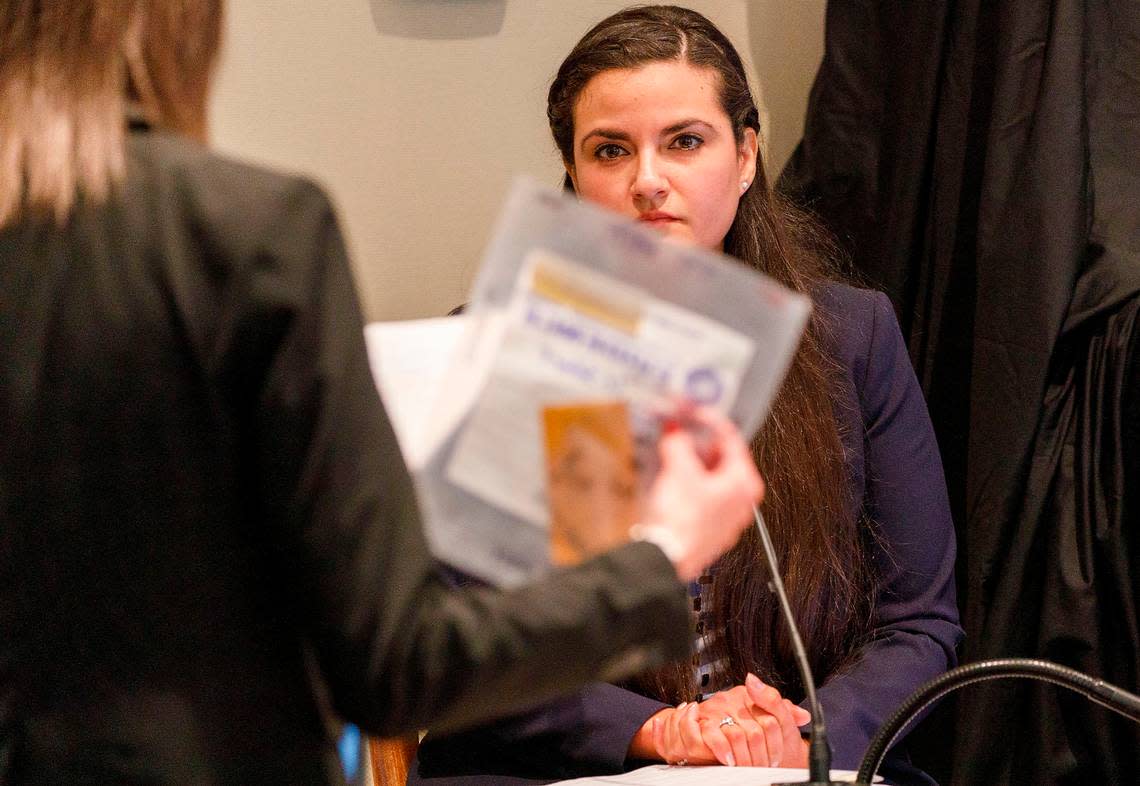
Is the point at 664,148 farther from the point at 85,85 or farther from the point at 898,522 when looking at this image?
the point at 85,85

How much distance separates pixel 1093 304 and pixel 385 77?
1057 millimetres

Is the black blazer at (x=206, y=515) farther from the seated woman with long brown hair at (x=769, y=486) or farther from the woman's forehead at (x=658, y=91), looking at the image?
the woman's forehead at (x=658, y=91)

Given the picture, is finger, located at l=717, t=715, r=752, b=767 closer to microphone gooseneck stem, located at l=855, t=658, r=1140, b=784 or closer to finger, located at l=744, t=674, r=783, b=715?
finger, located at l=744, t=674, r=783, b=715

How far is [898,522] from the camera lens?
1.56 meters

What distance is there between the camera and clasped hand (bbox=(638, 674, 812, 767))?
51.2 inches

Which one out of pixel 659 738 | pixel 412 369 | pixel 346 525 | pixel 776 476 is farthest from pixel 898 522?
pixel 346 525

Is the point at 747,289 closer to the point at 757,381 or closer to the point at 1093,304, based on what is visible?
the point at 757,381

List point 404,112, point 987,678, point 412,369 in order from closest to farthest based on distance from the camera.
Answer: point 412,369
point 987,678
point 404,112

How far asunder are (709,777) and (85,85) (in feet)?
2.61

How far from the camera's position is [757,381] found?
745 millimetres

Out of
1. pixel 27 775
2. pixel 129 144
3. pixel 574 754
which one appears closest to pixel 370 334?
pixel 129 144

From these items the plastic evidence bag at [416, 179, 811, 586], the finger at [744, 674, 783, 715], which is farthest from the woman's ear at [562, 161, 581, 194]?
the plastic evidence bag at [416, 179, 811, 586]

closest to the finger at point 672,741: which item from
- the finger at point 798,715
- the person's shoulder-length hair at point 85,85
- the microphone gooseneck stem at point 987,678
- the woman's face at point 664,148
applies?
the finger at point 798,715

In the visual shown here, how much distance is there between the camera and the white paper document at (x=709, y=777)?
112 centimetres
